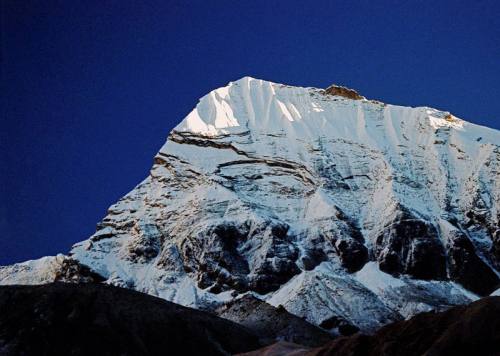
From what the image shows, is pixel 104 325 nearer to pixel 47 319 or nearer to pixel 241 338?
pixel 47 319

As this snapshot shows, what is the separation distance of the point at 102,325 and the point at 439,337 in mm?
72994

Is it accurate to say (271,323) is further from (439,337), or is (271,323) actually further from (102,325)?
(439,337)

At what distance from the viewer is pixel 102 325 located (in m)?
116

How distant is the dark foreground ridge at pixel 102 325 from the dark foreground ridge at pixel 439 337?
2215 inches

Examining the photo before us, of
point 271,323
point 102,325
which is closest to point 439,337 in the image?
point 102,325

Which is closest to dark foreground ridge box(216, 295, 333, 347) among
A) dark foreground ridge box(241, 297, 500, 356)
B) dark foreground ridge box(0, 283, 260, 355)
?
dark foreground ridge box(0, 283, 260, 355)

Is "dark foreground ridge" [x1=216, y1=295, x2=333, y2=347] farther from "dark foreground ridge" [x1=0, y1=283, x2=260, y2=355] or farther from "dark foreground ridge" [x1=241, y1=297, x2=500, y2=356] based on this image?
"dark foreground ridge" [x1=241, y1=297, x2=500, y2=356]

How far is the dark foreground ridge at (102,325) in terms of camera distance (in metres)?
112

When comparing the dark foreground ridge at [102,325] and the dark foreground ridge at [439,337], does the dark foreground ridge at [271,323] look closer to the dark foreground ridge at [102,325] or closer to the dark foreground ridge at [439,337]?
the dark foreground ridge at [102,325]

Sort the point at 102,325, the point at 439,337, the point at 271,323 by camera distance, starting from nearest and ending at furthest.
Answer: the point at 439,337, the point at 102,325, the point at 271,323

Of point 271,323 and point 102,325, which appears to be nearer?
point 102,325

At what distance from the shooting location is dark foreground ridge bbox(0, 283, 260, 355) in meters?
112

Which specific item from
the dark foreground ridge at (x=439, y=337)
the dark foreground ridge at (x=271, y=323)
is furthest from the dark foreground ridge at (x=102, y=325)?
the dark foreground ridge at (x=439, y=337)

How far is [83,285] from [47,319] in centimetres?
1190
